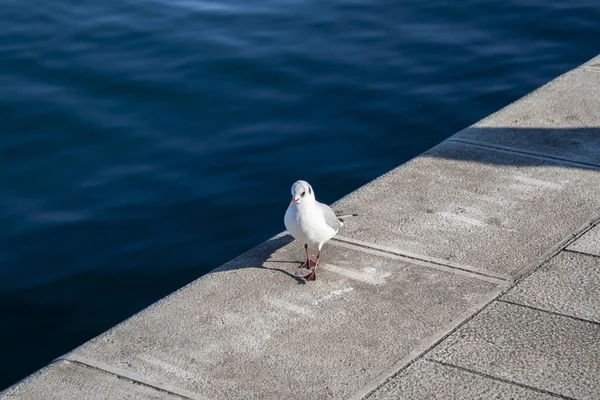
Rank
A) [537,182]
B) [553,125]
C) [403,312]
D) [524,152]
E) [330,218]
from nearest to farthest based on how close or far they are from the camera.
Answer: [403,312], [330,218], [537,182], [524,152], [553,125]

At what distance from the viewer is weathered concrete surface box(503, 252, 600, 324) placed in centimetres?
524

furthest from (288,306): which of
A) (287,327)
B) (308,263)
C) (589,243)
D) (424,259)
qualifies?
(589,243)

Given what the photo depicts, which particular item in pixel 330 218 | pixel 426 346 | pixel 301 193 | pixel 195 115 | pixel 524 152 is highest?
pixel 301 193

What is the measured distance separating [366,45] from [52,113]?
4.11 metres

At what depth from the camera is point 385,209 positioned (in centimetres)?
643

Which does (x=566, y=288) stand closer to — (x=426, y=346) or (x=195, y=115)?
(x=426, y=346)

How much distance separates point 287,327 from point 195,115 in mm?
6106

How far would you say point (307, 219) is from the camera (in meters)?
5.52

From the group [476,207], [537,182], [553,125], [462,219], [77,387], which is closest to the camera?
[77,387]

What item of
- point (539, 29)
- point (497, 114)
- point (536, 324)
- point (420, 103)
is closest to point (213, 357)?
point (536, 324)

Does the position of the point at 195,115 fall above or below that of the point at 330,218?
below

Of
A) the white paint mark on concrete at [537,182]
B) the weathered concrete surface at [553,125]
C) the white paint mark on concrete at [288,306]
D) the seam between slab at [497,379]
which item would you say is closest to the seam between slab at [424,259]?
the white paint mark on concrete at [288,306]

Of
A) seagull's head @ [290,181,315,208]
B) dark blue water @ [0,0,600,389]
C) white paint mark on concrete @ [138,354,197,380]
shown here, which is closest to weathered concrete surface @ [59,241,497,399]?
white paint mark on concrete @ [138,354,197,380]

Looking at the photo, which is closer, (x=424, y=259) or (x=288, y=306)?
(x=288, y=306)
